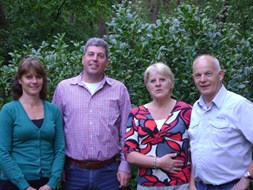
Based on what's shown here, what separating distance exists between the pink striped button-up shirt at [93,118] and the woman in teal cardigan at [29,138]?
0.19m

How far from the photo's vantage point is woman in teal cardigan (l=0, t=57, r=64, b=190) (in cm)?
342

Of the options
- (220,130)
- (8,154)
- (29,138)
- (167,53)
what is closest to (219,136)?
(220,130)

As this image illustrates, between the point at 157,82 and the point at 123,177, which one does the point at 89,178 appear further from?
the point at 157,82

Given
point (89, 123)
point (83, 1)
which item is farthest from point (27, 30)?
point (89, 123)

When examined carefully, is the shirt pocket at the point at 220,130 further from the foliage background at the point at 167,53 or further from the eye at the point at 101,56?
the foliage background at the point at 167,53

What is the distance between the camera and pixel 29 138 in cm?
346

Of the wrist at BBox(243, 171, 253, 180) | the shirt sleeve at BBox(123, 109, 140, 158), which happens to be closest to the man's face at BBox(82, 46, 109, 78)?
the shirt sleeve at BBox(123, 109, 140, 158)

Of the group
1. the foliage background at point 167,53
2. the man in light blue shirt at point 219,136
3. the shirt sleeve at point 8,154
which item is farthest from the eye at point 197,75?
the shirt sleeve at point 8,154

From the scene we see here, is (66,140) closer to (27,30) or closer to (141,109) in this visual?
(141,109)

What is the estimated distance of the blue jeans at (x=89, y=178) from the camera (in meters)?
3.78

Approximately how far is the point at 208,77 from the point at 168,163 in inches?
31.1

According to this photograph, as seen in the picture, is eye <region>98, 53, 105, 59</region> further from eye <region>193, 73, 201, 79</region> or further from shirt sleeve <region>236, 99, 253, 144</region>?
shirt sleeve <region>236, 99, 253, 144</region>

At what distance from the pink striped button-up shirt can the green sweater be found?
0.28m

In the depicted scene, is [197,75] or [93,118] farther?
[93,118]
